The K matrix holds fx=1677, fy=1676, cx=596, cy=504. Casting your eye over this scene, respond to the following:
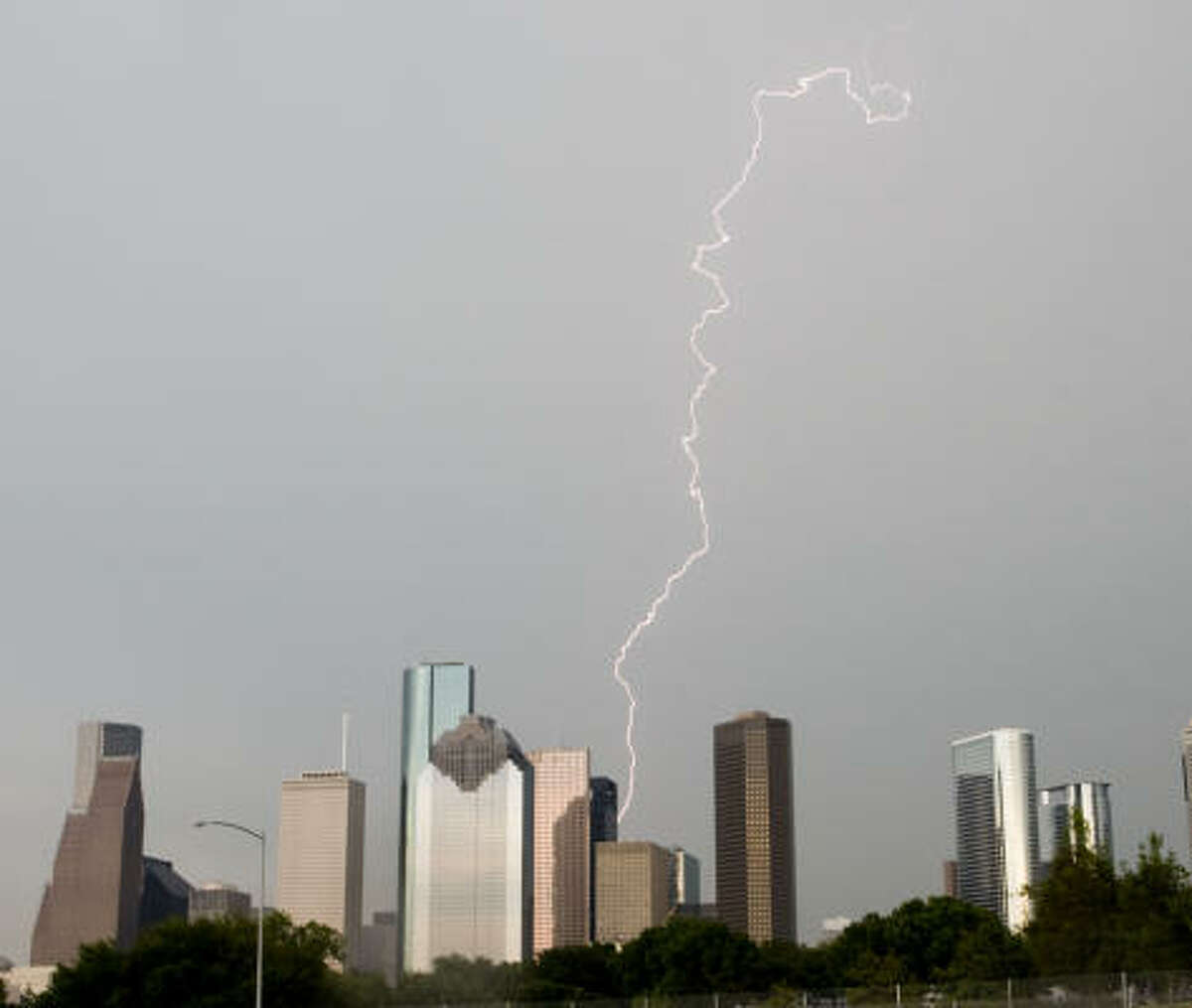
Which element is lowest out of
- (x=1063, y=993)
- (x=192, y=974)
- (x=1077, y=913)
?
(x=192, y=974)

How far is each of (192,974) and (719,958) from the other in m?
52.6

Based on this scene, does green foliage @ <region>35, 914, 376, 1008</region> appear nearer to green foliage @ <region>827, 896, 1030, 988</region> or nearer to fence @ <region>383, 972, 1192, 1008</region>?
fence @ <region>383, 972, 1192, 1008</region>

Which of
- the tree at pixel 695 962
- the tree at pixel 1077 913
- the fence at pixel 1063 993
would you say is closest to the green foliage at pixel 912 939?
the tree at pixel 695 962

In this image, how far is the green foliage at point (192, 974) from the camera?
260 ft

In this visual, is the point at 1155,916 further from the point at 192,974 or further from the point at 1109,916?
the point at 192,974

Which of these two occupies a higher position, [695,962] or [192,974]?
[192,974]

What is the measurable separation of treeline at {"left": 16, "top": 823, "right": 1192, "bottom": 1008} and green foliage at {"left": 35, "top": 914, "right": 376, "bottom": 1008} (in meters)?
0.07

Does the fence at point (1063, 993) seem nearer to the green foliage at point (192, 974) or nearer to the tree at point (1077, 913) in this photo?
the tree at point (1077, 913)

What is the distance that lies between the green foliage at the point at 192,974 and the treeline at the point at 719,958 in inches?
2.9

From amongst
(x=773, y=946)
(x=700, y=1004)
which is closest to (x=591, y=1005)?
(x=700, y=1004)

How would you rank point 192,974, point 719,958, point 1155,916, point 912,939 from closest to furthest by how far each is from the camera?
1. point 1155,916
2. point 192,974
3. point 912,939
4. point 719,958

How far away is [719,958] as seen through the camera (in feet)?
403

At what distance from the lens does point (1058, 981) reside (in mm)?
50719

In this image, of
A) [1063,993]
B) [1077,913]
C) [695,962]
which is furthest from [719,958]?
[1063,993]
